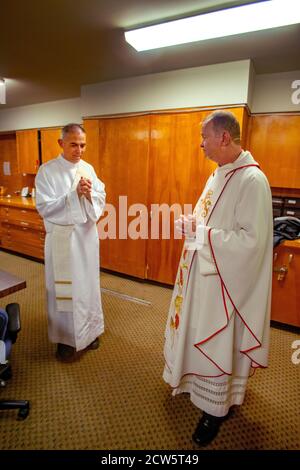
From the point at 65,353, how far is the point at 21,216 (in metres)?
2.72

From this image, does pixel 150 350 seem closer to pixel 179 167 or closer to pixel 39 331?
pixel 39 331

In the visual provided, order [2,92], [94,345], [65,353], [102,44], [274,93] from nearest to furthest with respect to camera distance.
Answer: [65,353]
[94,345]
[102,44]
[274,93]
[2,92]

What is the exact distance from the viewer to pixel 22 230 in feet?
13.5

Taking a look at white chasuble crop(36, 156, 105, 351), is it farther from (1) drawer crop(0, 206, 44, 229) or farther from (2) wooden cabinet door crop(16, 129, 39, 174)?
(2) wooden cabinet door crop(16, 129, 39, 174)

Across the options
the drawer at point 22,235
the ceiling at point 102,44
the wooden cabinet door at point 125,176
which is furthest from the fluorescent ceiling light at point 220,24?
the drawer at point 22,235

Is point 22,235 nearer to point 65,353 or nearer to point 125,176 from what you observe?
point 125,176

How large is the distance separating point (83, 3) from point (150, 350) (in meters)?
2.55

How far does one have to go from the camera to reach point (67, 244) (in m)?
1.83

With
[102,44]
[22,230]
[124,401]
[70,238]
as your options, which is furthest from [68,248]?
[22,230]

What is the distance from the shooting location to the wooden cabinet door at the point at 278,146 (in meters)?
2.68

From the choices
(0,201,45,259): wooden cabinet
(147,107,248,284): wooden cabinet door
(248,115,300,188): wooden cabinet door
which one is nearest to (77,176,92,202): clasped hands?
(147,107,248,284): wooden cabinet door

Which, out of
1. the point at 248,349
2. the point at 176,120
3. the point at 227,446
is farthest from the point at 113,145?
the point at 227,446

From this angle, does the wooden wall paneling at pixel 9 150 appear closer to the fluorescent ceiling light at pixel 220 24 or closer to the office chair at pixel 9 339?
the fluorescent ceiling light at pixel 220 24

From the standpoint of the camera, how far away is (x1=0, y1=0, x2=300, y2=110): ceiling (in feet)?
5.73
